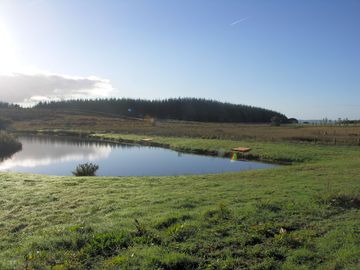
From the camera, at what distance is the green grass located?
20.1 ft

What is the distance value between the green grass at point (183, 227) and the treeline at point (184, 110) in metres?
149

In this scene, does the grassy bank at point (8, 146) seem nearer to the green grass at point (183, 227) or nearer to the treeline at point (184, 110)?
the green grass at point (183, 227)

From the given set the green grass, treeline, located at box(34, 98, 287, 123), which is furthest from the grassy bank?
treeline, located at box(34, 98, 287, 123)

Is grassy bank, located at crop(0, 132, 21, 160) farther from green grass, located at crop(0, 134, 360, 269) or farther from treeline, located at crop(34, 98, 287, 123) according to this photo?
treeline, located at crop(34, 98, 287, 123)

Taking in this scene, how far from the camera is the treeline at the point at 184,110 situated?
166 metres

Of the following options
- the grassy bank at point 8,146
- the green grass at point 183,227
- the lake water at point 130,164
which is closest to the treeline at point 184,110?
the grassy bank at point 8,146

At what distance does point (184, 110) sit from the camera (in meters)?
170

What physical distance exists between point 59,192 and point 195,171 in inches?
553

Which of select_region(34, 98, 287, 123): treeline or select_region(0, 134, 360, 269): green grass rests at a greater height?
select_region(34, 98, 287, 123): treeline

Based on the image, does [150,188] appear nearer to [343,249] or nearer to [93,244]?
[93,244]

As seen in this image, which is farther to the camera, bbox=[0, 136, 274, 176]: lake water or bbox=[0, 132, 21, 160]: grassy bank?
bbox=[0, 132, 21, 160]: grassy bank

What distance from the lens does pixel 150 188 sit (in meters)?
14.0

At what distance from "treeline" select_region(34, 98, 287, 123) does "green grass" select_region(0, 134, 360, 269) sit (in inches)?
5859

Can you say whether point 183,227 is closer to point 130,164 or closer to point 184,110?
point 130,164
